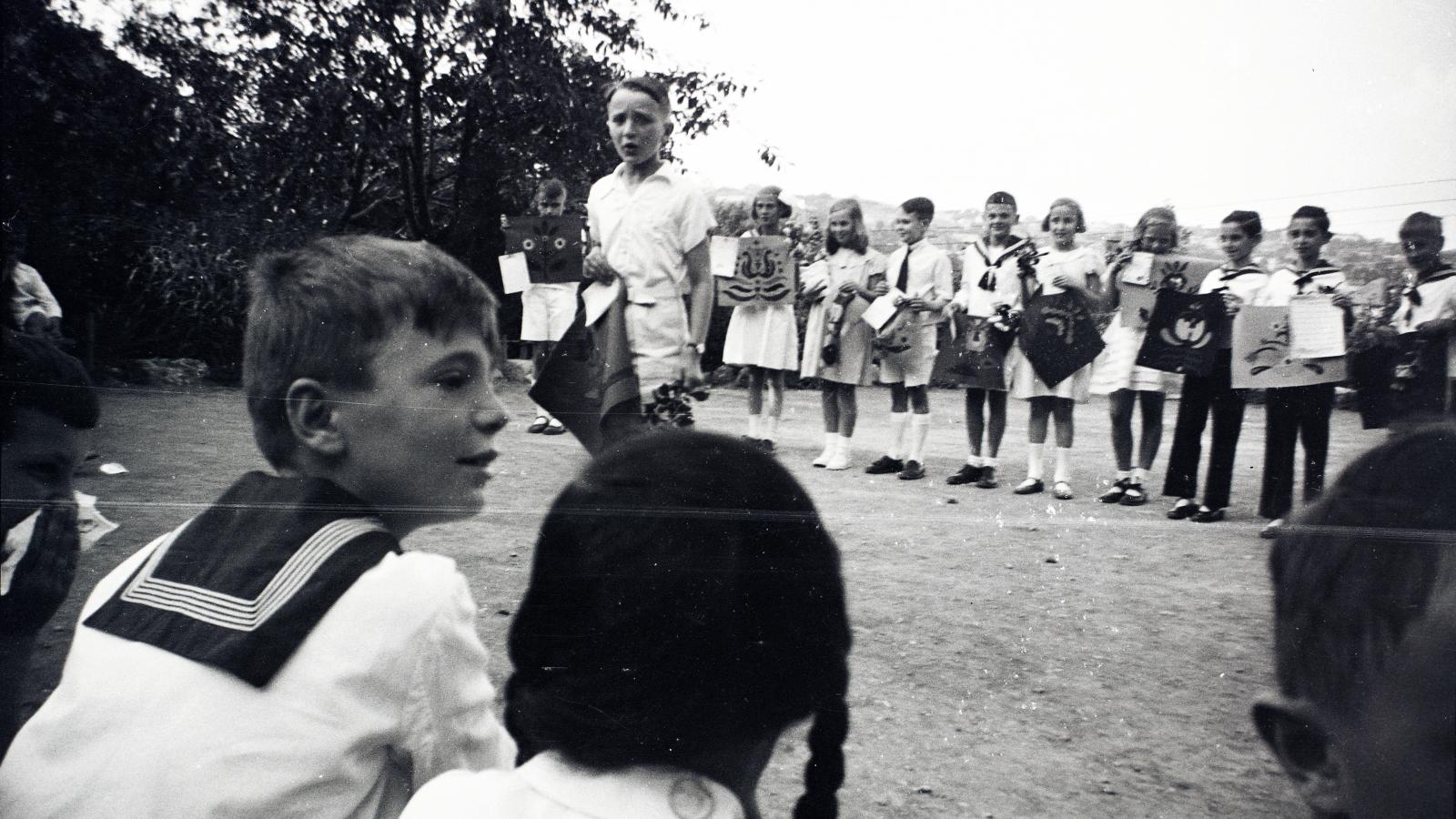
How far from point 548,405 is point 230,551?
2.17 ft

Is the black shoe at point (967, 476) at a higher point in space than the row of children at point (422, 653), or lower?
lower

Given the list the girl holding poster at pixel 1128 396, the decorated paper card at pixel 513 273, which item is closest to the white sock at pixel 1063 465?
the girl holding poster at pixel 1128 396

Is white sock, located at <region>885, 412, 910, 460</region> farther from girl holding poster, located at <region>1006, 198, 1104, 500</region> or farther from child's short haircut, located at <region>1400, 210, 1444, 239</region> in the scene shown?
child's short haircut, located at <region>1400, 210, 1444, 239</region>

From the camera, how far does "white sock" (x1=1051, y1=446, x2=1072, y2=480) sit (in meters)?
3.11

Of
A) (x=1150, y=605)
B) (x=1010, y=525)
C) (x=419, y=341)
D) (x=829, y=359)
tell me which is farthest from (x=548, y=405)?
(x=829, y=359)

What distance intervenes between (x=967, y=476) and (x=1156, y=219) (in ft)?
6.34

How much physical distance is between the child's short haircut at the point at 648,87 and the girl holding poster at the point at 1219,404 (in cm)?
63

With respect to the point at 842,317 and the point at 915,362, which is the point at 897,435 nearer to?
the point at 915,362

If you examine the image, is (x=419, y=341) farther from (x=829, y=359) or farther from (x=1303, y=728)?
(x=829, y=359)

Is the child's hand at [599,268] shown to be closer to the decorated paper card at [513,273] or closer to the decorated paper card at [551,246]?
the decorated paper card at [551,246]

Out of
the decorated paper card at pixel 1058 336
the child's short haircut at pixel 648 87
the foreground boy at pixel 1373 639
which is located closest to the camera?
the foreground boy at pixel 1373 639

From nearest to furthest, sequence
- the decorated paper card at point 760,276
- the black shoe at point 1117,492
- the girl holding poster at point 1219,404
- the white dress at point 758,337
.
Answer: the girl holding poster at point 1219,404
the black shoe at point 1117,492
the decorated paper card at point 760,276
the white dress at point 758,337

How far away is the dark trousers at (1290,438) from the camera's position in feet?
3.24

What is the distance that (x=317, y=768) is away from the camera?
643 mm
